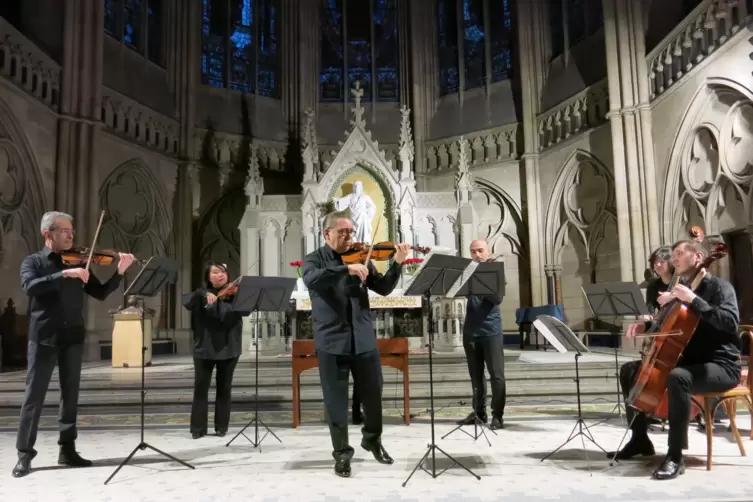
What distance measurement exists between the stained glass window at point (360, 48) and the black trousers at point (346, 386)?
12459 mm

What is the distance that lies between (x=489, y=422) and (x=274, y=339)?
16.3 feet

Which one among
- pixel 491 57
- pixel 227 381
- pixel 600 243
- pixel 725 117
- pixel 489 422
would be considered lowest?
pixel 489 422

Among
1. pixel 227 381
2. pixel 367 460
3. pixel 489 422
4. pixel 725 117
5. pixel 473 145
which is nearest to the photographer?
pixel 367 460

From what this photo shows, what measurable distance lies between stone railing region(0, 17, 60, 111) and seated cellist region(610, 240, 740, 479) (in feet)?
32.0

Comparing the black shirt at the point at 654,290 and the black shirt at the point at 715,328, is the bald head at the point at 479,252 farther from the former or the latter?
the black shirt at the point at 715,328

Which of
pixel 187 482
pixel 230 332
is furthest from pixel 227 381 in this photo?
pixel 187 482

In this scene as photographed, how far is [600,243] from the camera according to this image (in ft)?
40.3

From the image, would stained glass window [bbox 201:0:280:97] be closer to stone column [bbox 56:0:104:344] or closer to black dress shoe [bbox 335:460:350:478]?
stone column [bbox 56:0:104:344]

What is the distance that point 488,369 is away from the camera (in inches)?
215

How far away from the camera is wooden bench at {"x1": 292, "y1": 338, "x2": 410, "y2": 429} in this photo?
5.86 meters

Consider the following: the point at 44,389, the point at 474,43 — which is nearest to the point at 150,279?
the point at 44,389

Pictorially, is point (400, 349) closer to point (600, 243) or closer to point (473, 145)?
point (600, 243)

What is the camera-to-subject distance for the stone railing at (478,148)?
556 inches

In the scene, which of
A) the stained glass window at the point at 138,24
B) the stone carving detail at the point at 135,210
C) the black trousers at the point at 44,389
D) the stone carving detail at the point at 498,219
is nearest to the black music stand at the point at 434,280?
the black trousers at the point at 44,389
